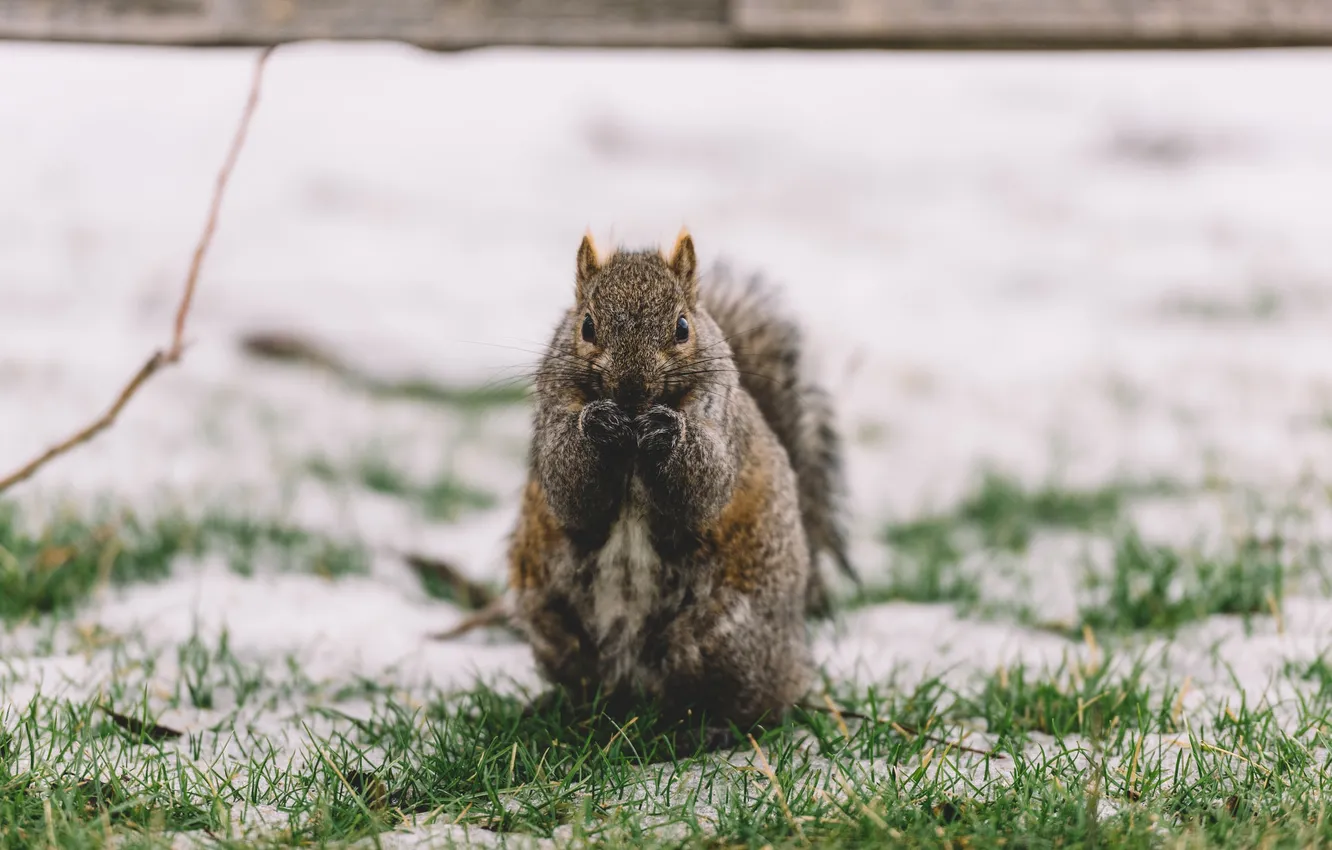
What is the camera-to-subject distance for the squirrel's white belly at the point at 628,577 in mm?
2115

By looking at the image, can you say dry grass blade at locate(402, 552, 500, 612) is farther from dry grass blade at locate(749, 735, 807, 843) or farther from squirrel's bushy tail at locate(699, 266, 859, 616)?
dry grass blade at locate(749, 735, 807, 843)

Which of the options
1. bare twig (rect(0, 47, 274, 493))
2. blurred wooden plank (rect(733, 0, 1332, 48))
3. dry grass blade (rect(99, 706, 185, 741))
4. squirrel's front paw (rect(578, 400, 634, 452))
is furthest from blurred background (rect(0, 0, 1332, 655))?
dry grass blade (rect(99, 706, 185, 741))

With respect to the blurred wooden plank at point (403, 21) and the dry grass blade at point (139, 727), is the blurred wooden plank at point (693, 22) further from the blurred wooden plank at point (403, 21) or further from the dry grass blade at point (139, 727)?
the dry grass blade at point (139, 727)

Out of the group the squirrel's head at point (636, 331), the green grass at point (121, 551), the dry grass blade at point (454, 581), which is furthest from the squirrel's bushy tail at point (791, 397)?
the green grass at point (121, 551)

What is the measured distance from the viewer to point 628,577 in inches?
83.7

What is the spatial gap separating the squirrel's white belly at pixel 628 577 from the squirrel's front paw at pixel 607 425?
173 millimetres

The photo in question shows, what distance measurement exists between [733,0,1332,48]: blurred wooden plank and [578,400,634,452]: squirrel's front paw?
47.1 inches

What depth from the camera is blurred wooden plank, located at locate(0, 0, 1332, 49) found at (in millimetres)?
2717

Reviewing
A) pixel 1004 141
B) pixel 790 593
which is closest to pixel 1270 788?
pixel 790 593

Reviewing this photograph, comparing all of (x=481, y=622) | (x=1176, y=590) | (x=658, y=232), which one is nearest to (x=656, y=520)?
(x=481, y=622)

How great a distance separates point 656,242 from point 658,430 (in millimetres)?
569

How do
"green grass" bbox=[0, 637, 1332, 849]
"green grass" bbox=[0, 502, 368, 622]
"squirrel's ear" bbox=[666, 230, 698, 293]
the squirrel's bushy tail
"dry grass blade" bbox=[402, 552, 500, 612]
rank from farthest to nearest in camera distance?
1. "dry grass blade" bbox=[402, 552, 500, 612]
2. "green grass" bbox=[0, 502, 368, 622]
3. the squirrel's bushy tail
4. "squirrel's ear" bbox=[666, 230, 698, 293]
5. "green grass" bbox=[0, 637, 1332, 849]

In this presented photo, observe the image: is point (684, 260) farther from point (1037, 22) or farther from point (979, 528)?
point (979, 528)

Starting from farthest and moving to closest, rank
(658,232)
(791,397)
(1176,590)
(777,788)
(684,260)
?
(658,232) → (1176,590) → (791,397) → (684,260) → (777,788)
